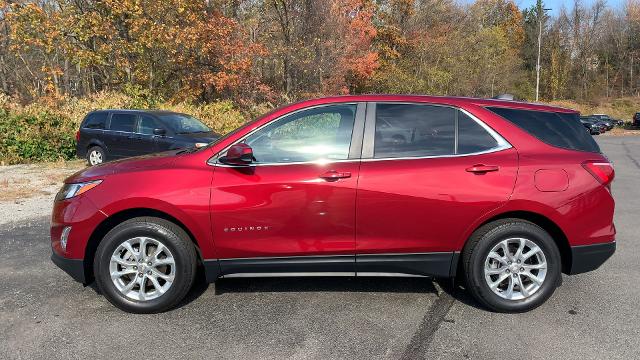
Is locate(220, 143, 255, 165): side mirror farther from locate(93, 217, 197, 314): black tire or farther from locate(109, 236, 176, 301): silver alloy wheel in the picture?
locate(109, 236, 176, 301): silver alloy wheel

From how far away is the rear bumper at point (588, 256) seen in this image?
358 centimetres

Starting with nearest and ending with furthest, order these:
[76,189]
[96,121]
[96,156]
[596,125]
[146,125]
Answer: [76,189], [146,125], [96,156], [96,121], [596,125]

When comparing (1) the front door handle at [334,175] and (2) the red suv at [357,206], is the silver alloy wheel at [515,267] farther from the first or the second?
(1) the front door handle at [334,175]

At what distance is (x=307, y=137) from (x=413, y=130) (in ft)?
2.72

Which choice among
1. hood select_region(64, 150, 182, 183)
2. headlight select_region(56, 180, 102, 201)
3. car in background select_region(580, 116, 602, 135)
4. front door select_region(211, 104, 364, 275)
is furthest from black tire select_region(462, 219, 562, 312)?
car in background select_region(580, 116, 602, 135)

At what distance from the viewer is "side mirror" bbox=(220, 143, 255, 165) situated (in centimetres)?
344

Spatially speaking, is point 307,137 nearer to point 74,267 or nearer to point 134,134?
point 74,267

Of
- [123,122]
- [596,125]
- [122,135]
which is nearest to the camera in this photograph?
[122,135]

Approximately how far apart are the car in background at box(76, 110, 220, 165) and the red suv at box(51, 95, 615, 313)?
7.26 m

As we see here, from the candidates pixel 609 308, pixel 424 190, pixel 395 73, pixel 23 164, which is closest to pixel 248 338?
pixel 424 190

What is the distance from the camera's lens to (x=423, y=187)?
345 centimetres

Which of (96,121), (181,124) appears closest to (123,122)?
(96,121)

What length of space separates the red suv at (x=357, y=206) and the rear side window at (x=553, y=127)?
2 centimetres

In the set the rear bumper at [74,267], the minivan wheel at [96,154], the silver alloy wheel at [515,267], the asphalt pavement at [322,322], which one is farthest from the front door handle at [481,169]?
the minivan wheel at [96,154]
